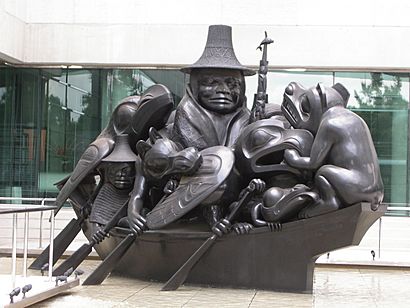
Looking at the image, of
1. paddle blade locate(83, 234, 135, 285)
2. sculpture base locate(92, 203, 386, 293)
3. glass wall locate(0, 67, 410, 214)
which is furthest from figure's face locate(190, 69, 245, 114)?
glass wall locate(0, 67, 410, 214)

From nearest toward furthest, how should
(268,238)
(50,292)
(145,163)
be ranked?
1. (50,292)
2. (268,238)
3. (145,163)

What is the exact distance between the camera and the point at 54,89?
19.4 meters

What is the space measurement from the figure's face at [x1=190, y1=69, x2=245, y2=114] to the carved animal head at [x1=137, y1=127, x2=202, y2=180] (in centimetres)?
71

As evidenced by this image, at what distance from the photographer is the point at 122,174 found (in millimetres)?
11148

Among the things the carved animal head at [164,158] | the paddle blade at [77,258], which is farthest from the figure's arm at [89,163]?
the carved animal head at [164,158]

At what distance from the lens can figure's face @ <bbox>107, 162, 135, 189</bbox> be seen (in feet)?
36.5

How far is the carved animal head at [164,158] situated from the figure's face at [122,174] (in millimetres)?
563

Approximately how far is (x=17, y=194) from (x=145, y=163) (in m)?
9.59

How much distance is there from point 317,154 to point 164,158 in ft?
6.03

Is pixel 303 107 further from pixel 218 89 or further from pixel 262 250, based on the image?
pixel 262 250

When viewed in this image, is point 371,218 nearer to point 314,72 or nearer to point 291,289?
point 291,289

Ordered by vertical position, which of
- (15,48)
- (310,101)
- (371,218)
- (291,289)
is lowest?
(291,289)

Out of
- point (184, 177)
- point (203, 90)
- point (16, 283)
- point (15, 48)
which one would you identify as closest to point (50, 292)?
point (16, 283)

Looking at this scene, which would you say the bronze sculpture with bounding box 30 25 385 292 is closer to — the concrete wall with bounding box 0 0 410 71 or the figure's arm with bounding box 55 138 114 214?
the figure's arm with bounding box 55 138 114 214
